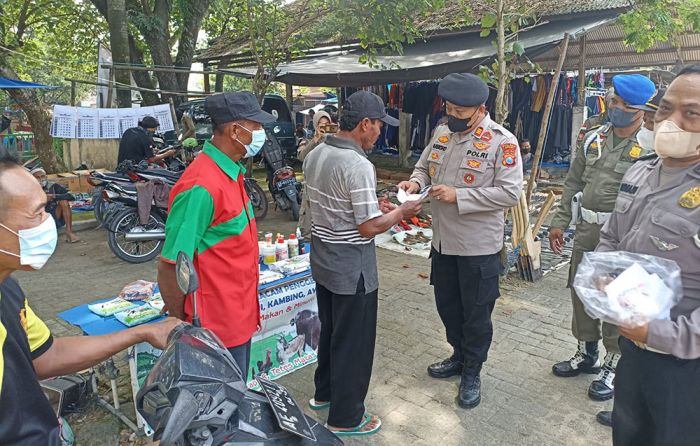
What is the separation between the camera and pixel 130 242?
6.38 meters

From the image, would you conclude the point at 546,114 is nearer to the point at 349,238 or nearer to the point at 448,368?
the point at 448,368

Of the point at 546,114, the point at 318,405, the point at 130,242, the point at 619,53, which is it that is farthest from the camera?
the point at 619,53

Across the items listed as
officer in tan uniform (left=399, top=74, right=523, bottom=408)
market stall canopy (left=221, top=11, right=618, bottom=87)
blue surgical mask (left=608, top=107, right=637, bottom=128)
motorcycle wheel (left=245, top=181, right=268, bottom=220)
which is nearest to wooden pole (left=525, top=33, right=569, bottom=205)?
market stall canopy (left=221, top=11, right=618, bottom=87)

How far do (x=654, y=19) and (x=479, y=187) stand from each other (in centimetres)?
456

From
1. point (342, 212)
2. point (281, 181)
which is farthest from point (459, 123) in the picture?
point (281, 181)

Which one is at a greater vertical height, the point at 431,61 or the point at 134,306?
the point at 431,61

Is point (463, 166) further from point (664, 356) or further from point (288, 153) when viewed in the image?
point (288, 153)

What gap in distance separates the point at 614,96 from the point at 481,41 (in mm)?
6601

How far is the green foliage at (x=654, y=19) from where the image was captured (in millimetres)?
5805

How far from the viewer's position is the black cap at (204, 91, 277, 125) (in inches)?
86.5

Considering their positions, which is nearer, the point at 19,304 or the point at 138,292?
the point at 19,304

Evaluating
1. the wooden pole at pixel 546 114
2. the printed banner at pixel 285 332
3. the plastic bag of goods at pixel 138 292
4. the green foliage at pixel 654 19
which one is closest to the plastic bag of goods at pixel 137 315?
the plastic bag of goods at pixel 138 292

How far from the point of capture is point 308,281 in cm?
355

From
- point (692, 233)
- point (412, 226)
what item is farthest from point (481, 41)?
point (692, 233)
